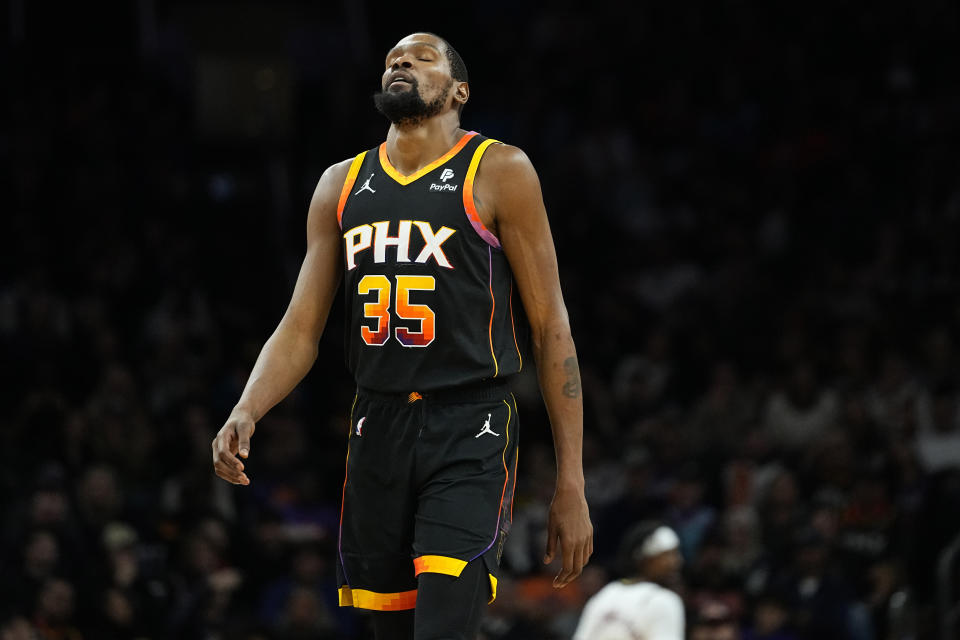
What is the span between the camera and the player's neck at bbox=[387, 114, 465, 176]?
14.6ft

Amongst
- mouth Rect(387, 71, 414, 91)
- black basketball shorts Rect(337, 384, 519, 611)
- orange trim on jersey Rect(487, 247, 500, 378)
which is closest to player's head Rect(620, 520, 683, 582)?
black basketball shorts Rect(337, 384, 519, 611)

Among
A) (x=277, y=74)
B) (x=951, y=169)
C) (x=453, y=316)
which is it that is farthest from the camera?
(x=277, y=74)

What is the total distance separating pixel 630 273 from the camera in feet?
45.8

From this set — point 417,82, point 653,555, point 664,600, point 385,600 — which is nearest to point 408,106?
point 417,82

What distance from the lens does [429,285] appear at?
4266 millimetres

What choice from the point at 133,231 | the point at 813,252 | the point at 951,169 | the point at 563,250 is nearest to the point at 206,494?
the point at 133,231

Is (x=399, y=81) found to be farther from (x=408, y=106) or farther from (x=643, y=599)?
(x=643, y=599)

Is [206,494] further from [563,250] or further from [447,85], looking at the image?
[447,85]

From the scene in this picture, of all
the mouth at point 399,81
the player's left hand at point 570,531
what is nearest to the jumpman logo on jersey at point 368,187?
the mouth at point 399,81

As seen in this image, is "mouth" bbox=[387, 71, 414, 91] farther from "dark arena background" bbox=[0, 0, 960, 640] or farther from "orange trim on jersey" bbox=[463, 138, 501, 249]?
"dark arena background" bbox=[0, 0, 960, 640]

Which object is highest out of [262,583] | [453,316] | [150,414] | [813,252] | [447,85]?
[447,85]

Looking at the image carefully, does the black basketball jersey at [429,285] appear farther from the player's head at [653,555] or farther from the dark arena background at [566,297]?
the dark arena background at [566,297]

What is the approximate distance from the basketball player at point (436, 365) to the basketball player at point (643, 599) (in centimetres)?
308

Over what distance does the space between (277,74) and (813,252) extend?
6.83 m
